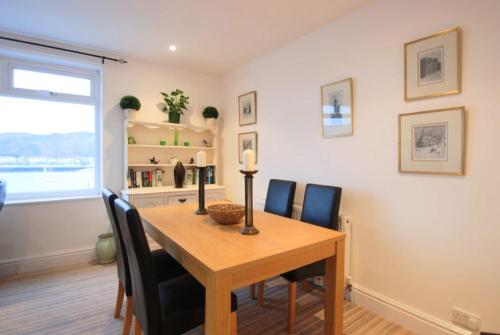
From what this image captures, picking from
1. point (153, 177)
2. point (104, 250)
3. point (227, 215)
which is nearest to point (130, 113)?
point (153, 177)

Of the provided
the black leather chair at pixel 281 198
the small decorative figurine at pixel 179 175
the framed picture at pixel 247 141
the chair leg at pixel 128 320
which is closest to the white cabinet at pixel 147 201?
the small decorative figurine at pixel 179 175

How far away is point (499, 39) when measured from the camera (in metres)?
1.54

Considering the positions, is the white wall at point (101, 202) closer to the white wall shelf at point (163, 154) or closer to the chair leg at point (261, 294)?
the white wall shelf at point (163, 154)

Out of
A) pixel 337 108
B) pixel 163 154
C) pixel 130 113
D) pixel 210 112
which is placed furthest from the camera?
pixel 210 112

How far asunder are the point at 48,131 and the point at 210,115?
191 cm

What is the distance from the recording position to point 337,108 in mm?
2400

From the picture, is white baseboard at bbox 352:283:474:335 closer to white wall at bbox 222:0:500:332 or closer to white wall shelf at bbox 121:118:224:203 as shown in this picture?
white wall at bbox 222:0:500:332

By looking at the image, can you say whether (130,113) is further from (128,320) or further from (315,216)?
(315,216)

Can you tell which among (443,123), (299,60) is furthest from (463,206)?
(299,60)

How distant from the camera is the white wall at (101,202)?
9.16ft

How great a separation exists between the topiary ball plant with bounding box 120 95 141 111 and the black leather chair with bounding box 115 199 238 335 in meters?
2.21

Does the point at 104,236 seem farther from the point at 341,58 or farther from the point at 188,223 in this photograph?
the point at 341,58

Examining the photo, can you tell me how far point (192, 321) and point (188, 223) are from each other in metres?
0.62

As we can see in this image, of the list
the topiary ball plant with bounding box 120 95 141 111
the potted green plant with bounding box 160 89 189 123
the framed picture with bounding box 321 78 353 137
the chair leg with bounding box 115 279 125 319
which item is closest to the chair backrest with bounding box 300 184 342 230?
the framed picture with bounding box 321 78 353 137
